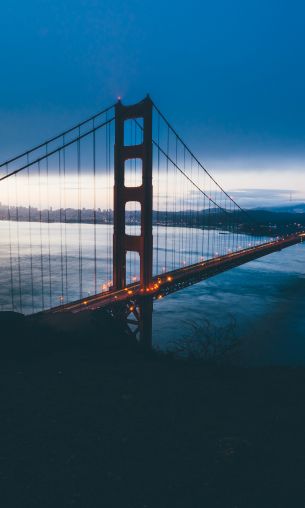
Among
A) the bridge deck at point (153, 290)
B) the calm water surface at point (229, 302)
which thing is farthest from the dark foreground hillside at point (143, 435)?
the calm water surface at point (229, 302)

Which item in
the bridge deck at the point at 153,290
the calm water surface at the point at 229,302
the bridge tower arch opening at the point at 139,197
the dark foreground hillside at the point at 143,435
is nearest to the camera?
the dark foreground hillside at the point at 143,435

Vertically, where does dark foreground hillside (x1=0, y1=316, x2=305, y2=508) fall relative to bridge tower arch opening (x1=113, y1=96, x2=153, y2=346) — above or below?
below

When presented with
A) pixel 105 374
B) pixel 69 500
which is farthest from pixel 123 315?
pixel 69 500

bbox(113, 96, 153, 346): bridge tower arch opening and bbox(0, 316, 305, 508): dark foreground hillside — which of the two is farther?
bbox(113, 96, 153, 346): bridge tower arch opening

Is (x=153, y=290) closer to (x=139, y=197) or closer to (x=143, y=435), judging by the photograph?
(x=139, y=197)

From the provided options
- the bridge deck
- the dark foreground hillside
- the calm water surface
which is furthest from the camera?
the calm water surface

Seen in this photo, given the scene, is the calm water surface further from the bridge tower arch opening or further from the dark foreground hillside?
the dark foreground hillside

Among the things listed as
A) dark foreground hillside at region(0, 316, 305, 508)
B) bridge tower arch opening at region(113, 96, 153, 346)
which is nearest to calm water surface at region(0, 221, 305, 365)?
bridge tower arch opening at region(113, 96, 153, 346)

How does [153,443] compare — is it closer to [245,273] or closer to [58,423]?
[58,423]

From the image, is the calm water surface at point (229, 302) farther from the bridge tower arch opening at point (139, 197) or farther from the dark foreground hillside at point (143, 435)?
the dark foreground hillside at point (143, 435)

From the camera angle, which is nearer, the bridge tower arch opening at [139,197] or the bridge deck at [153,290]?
the bridge deck at [153,290]
